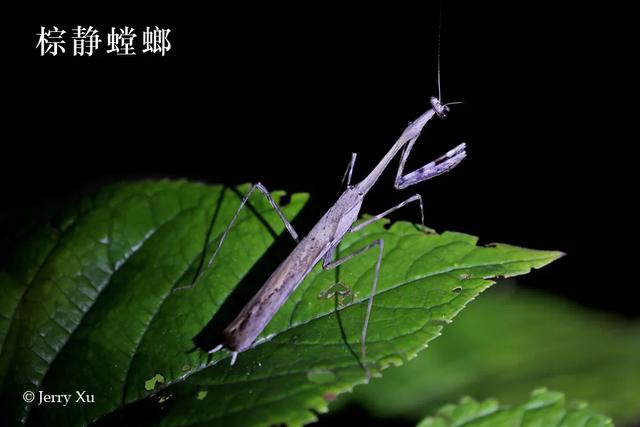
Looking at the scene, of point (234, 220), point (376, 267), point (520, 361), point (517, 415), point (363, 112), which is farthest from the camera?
point (363, 112)

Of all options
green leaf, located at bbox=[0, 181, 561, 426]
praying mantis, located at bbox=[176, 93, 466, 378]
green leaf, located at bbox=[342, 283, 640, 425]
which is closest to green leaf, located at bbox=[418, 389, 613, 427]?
green leaf, located at bbox=[0, 181, 561, 426]

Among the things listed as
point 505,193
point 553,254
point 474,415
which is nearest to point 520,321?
point 505,193

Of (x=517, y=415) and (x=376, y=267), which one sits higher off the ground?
(x=376, y=267)

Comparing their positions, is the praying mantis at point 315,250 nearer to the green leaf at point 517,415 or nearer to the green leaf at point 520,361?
the green leaf at point 517,415

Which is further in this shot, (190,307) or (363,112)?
(363,112)

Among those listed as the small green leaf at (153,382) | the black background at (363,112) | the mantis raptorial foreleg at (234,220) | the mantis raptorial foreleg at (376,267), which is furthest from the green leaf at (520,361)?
the small green leaf at (153,382)

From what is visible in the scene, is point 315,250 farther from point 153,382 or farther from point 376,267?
point 153,382

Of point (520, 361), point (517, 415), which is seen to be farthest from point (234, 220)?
point (520, 361)
